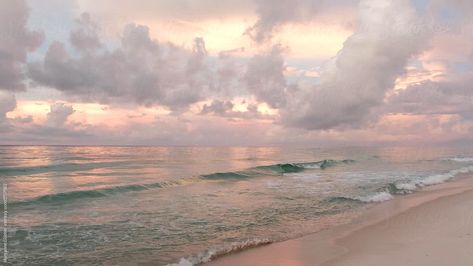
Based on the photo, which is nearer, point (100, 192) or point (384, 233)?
point (384, 233)

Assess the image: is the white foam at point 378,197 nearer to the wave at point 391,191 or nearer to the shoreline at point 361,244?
the wave at point 391,191

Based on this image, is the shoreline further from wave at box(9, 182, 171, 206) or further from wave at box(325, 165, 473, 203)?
wave at box(9, 182, 171, 206)

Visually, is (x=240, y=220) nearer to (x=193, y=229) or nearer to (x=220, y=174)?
(x=193, y=229)

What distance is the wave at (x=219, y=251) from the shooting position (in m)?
9.56

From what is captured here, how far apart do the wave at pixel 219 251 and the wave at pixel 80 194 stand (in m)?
12.1

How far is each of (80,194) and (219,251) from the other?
46.5 feet

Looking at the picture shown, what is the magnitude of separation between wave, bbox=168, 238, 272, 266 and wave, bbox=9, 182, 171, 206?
12.1m

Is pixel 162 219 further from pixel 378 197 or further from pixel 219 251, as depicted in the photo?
pixel 378 197

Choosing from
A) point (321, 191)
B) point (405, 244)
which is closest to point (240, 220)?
point (405, 244)

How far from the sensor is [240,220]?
1466cm

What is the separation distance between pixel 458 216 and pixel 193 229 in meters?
9.96

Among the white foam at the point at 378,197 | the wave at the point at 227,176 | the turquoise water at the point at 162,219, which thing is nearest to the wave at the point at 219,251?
the turquoise water at the point at 162,219

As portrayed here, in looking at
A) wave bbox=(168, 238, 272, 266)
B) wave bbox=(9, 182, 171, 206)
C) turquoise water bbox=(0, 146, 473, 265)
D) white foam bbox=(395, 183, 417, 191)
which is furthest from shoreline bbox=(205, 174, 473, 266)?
wave bbox=(9, 182, 171, 206)

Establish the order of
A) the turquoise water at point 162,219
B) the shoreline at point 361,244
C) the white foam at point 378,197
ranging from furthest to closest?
the white foam at point 378,197, the turquoise water at point 162,219, the shoreline at point 361,244
